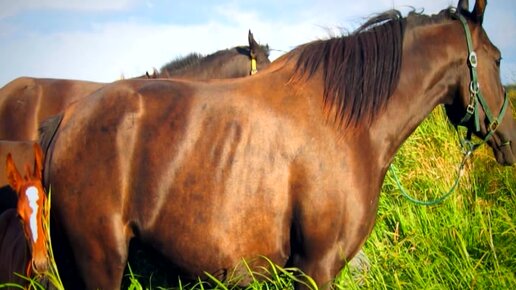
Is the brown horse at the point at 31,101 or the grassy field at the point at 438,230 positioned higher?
the brown horse at the point at 31,101

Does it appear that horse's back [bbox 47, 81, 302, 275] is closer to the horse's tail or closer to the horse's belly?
the horse's belly

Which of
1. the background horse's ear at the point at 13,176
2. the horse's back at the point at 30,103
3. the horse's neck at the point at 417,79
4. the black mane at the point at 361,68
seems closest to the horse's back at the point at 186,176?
the background horse's ear at the point at 13,176

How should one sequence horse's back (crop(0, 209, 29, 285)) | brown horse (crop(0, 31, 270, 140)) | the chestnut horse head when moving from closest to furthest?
1. horse's back (crop(0, 209, 29, 285))
2. the chestnut horse head
3. brown horse (crop(0, 31, 270, 140))

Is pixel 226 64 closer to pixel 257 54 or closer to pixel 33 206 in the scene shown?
pixel 257 54

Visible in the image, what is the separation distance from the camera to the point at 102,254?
309cm

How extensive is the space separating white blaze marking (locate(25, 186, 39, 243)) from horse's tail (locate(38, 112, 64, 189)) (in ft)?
0.51

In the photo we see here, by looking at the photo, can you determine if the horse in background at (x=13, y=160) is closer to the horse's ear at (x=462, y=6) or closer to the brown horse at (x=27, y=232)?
the brown horse at (x=27, y=232)

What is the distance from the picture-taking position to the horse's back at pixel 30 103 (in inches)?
275

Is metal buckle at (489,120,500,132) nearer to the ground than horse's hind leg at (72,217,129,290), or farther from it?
farther from it

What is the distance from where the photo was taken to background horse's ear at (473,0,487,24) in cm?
312

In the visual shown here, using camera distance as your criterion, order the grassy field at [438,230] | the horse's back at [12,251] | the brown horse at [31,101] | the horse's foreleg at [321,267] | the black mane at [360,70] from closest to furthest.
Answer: the horse's foreleg at [321,267]
the black mane at [360,70]
the grassy field at [438,230]
the horse's back at [12,251]
the brown horse at [31,101]

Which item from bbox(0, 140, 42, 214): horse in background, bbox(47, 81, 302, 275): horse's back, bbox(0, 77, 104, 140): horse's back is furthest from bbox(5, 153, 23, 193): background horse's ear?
A: bbox(0, 77, 104, 140): horse's back

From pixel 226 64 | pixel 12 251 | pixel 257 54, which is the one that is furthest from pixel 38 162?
pixel 257 54

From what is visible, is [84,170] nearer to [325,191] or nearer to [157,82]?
[157,82]
